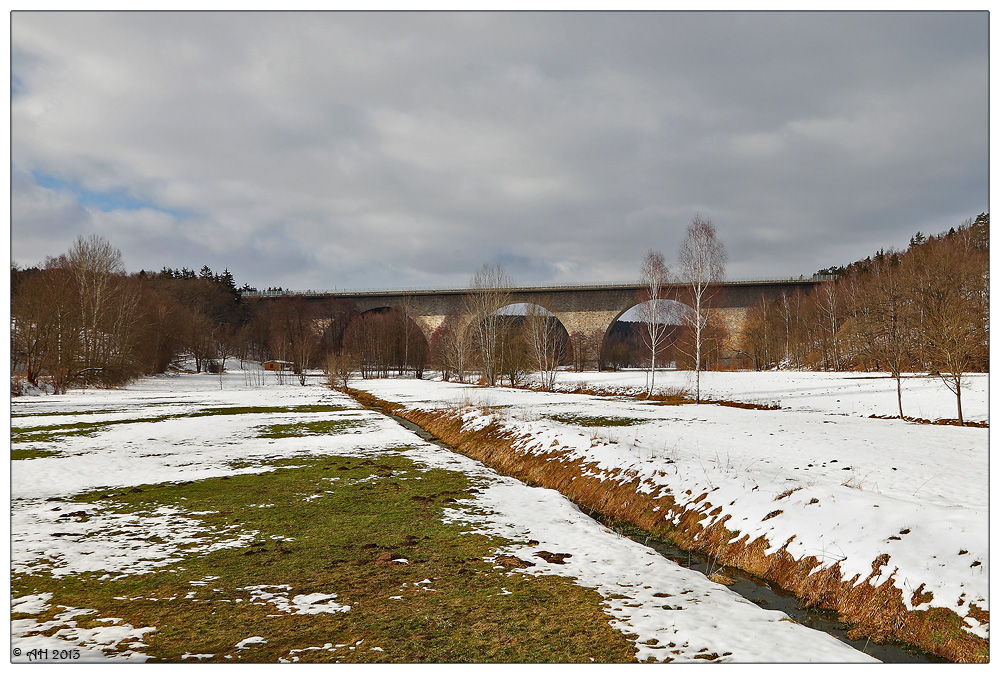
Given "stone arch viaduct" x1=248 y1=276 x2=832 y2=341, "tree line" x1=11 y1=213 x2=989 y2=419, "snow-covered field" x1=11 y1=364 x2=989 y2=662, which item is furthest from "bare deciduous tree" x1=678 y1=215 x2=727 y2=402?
"stone arch viaduct" x1=248 y1=276 x2=832 y2=341

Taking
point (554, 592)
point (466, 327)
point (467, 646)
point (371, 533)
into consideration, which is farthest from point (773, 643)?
point (466, 327)

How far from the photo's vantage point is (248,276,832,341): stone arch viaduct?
84438mm

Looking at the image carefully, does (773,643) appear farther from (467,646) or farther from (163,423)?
(163,423)

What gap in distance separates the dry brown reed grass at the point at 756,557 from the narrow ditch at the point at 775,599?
0.30 feet

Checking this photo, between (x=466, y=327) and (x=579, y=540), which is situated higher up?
(x=466, y=327)

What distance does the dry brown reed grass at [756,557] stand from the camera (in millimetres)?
5234

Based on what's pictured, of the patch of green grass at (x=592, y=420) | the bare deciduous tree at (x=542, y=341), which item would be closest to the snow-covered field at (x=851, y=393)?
the bare deciduous tree at (x=542, y=341)

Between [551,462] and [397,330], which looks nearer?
[551,462]

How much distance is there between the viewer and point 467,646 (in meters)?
4.71

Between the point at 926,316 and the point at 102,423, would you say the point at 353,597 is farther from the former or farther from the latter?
the point at 926,316

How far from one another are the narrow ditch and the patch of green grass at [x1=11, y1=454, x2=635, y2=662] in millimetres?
2382

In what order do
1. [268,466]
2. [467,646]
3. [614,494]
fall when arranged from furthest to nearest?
[268,466] → [614,494] → [467,646]

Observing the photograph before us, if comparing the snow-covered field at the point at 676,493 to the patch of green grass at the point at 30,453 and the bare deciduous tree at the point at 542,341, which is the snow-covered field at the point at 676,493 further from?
the bare deciduous tree at the point at 542,341
